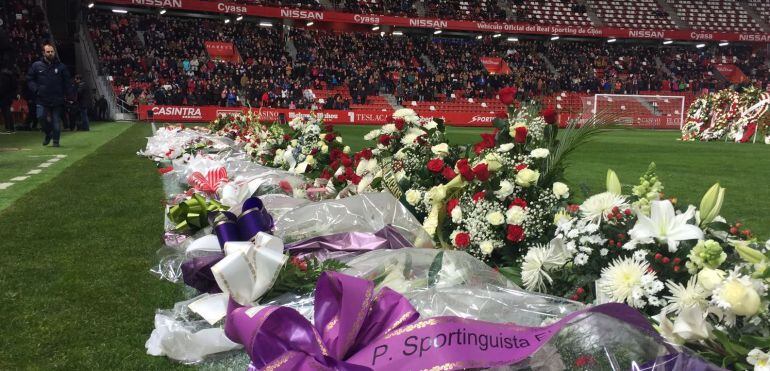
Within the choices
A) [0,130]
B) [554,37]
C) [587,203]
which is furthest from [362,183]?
[554,37]

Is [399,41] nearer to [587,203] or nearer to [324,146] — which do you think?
[324,146]

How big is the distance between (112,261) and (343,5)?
115ft

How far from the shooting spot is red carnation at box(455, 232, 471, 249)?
10.3 ft

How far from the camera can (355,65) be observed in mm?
33219

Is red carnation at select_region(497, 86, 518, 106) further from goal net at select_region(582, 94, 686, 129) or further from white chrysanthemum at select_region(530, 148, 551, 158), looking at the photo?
goal net at select_region(582, 94, 686, 129)

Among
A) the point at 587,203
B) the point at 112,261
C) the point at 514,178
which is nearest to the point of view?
the point at 587,203

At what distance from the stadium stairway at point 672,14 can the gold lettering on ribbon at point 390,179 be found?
45981 millimetres

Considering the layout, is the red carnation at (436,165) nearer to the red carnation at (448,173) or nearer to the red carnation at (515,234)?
the red carnation at (448,173)

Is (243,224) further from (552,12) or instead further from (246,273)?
(552,12)

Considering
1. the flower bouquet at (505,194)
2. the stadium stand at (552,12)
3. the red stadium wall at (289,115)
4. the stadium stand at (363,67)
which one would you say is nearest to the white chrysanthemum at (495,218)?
the flower bouquet at (505,194)

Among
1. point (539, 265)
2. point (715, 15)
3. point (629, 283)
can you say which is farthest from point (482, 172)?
point (715, 15)

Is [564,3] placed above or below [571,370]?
above

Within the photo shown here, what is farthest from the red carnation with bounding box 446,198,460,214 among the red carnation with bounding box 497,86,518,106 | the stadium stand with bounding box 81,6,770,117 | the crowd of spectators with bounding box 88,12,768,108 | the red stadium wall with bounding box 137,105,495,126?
the crowd of spectators with bounding box 88,12,768,108

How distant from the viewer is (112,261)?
379cm
